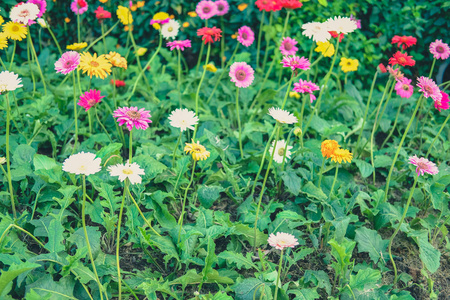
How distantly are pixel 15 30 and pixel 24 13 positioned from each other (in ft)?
0.80

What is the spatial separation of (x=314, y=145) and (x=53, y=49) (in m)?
2.62

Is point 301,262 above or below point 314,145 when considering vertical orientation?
below

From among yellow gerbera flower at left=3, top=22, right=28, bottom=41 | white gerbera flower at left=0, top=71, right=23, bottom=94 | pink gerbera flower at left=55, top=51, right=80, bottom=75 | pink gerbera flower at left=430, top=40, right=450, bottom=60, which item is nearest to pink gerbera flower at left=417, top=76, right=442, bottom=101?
pink gerbera flower at left=430, top=40, right=450, bottom=60

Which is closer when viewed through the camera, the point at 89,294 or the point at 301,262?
the point at 89,294

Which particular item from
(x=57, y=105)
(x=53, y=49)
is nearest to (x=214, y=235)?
(x=57, y=105)

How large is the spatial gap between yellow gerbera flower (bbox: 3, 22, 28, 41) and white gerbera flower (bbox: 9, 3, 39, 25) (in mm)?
175

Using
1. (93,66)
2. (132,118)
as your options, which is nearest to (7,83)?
(93,66)

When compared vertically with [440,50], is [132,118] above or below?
below

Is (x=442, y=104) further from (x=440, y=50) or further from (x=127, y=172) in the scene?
(x=127, y=172)

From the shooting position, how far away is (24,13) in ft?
7.94

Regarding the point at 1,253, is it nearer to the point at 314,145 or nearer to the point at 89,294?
the point at 89,294

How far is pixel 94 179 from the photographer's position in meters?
2.26

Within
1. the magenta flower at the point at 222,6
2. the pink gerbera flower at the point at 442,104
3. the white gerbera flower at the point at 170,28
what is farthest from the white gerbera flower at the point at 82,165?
the magenta flower at the point at 222,6

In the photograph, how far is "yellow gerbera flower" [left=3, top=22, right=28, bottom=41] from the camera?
2570 mm
